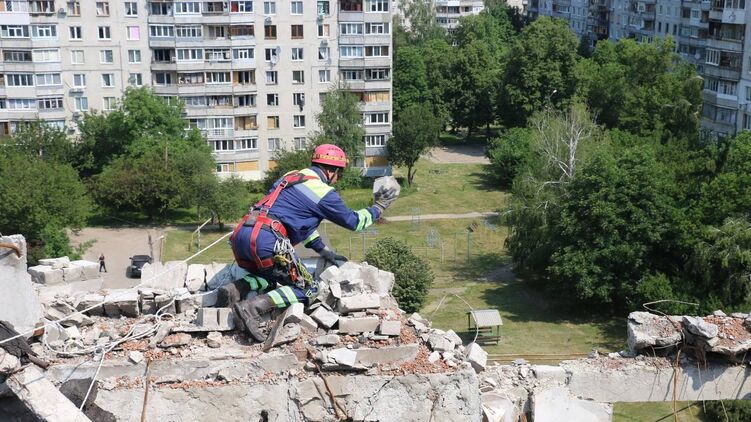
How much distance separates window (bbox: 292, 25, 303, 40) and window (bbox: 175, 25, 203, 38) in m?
5.54

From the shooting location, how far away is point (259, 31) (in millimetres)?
56438

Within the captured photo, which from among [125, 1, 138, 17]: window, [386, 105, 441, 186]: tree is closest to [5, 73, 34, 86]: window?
[125, 1, 138, 17]: window

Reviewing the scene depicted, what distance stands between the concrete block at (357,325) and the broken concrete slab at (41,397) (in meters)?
2.75

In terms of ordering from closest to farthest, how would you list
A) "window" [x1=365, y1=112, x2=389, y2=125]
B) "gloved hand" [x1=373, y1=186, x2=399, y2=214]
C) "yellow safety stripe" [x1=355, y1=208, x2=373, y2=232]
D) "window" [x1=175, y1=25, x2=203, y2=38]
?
"yellow safety stripe" [x1=355, y1=208, x2=373, y2=232]
"gloved hand" [x1=373, y1=186, x2=399, y2=214]
"window" [x1=175, y1=25, x2=203, y2=38]
"window" [x1=365, y1=112, x2=389, y2=125]

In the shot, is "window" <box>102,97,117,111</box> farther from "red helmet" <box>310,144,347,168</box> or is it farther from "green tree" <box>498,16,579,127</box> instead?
"red helmet" <box>310,144,347,168</box>

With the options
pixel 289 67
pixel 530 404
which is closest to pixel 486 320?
pixel 530 404

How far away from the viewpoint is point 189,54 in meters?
55.5

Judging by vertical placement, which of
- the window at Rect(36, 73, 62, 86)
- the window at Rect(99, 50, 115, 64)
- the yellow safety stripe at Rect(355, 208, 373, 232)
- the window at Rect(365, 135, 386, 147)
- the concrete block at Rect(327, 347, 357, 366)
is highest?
the window at Rect(99, 50, 115, 64)

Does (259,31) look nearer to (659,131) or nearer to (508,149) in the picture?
(508,149)

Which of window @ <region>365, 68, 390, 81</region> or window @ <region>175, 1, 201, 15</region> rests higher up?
window @ <region>175, 1, 201, 15</region>

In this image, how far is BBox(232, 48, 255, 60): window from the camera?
56.2 metres

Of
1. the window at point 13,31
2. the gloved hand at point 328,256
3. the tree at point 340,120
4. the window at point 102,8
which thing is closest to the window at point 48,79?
the window at point 13,31

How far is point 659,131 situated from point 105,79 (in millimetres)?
31955

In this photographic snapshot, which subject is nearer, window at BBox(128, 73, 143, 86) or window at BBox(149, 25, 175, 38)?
window at BBox(149, 25, 175, 38)
